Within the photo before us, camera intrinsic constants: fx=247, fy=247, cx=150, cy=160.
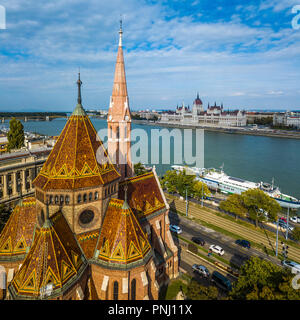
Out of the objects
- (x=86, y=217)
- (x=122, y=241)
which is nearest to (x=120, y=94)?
(x=86, y=217)

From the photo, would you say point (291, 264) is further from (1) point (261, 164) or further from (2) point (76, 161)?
(1) point (261, 164)

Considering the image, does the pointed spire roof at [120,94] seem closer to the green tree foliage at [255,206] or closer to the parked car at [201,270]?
the parked car at [201,270]

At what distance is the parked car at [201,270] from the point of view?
1104 inches

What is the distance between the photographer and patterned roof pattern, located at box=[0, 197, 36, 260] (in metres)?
20.2

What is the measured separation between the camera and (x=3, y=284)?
2012cm

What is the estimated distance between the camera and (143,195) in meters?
26.7

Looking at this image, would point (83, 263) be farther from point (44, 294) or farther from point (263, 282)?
point (263, 282)

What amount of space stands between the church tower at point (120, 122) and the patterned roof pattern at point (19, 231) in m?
12.8

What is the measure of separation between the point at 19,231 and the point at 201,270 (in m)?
19.7

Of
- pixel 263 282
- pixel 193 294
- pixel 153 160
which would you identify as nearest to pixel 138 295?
pixel 193 294

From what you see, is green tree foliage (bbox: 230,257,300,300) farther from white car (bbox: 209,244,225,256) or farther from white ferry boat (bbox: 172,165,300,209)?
white ferry boat (bbox: 172,165,300,209)

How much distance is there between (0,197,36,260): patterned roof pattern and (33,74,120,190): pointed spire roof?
2.84m

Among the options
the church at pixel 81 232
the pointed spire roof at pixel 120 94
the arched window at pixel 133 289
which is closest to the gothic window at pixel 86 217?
the church at pixel 81 232

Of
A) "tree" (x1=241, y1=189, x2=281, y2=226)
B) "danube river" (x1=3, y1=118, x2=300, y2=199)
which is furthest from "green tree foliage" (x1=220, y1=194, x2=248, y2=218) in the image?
"danube river" (x1=3, y1=118, x2=300, y2=199)
